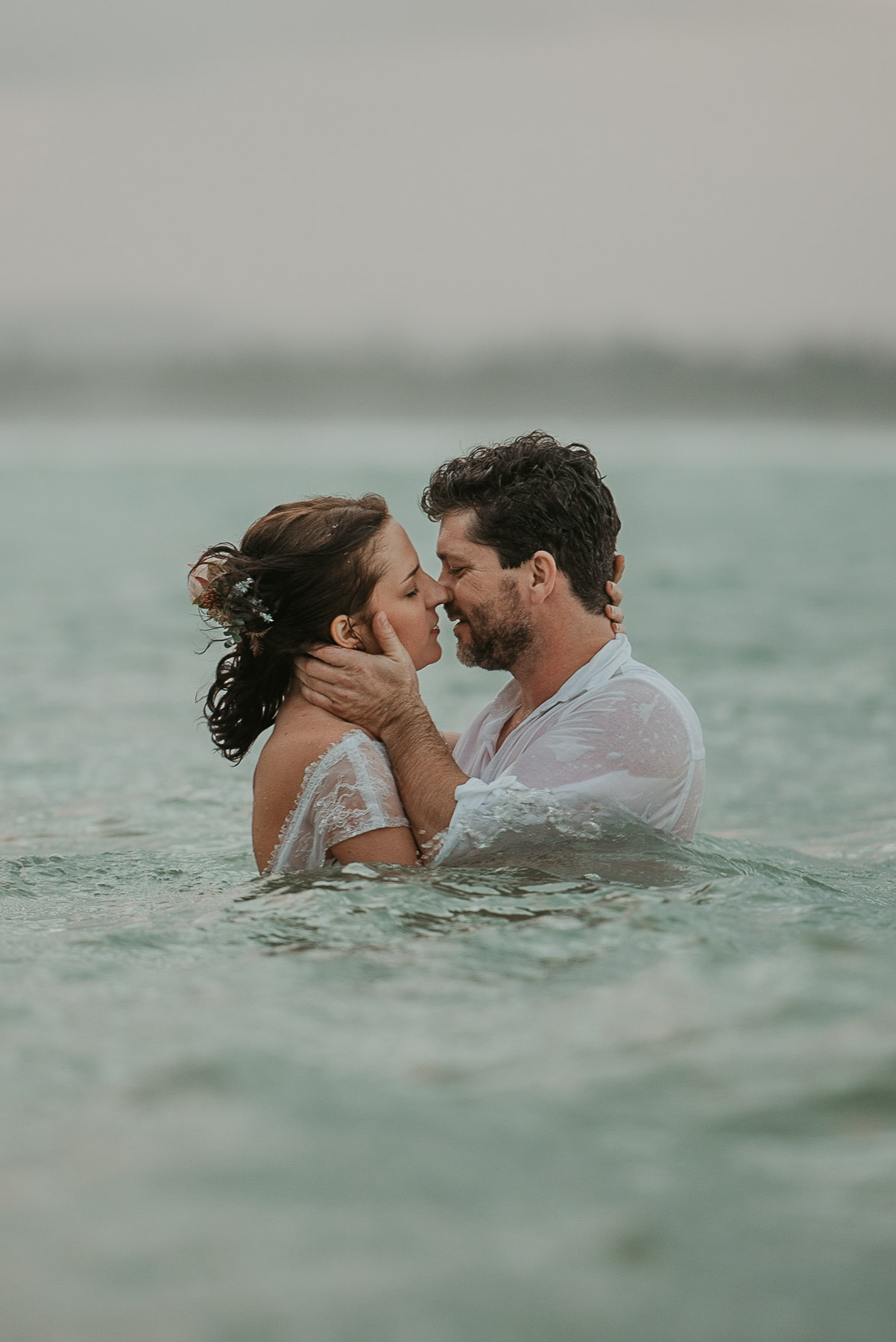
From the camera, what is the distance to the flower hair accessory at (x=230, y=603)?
16.2 feet

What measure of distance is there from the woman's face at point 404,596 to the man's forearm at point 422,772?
321mm

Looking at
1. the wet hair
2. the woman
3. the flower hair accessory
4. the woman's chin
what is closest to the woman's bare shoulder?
the woman

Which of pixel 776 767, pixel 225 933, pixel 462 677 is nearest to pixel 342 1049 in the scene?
pixel 225 933

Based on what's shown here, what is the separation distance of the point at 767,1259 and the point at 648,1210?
0.26 meters

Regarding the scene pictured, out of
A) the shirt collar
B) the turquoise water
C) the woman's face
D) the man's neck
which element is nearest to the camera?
the turquoise water

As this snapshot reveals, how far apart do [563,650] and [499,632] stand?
0.25 m

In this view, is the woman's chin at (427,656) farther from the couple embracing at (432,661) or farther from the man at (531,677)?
the man at (531,677)

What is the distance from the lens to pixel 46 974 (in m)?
4.32

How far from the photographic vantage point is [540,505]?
5246 millimetres

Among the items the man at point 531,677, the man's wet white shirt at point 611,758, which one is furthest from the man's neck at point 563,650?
the man's wet white shirt at point 611,758

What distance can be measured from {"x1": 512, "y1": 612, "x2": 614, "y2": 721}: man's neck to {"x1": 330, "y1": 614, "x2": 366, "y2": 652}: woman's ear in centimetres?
67

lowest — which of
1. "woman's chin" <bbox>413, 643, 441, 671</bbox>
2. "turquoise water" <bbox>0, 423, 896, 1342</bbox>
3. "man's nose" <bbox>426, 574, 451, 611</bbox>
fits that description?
"turquoise water" <bbox>0, 423, 896, 1342</bbox>

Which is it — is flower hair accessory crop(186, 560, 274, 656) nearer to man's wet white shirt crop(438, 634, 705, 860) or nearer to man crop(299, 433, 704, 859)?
man crop(299, 433, 704, 859)

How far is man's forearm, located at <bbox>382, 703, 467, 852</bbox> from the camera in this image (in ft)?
15.8
